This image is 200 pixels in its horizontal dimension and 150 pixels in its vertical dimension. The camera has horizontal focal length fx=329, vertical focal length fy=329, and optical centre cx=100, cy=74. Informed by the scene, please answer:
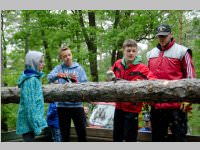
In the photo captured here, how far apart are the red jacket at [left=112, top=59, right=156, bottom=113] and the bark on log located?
0.25 metres

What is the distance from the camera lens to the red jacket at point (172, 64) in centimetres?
406

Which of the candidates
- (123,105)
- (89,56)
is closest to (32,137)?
(123,105)

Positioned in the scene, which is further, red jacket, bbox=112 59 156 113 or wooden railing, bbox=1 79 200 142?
red jacket, bbox=112 59 156 113

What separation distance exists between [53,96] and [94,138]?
1.55m

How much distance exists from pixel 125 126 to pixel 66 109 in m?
0.99

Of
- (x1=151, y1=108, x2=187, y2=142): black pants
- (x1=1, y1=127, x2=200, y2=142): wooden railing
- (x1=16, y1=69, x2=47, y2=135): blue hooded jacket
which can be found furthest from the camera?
(x1=1, y1=127, x2=200, y2=142): wooden railing

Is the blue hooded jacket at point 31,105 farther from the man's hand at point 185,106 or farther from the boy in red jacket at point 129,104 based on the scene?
the man's hand at point 185,106

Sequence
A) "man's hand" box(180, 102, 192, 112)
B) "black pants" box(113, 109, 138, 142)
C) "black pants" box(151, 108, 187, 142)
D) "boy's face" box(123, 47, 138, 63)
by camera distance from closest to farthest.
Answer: "man's hand" box(180, 102, 192, 112)
"black pants" box(151, 108, 187, 142)
"black pants" box(113, 109, 138, 142)
"boy's face" box(123, 47, 138, 63)

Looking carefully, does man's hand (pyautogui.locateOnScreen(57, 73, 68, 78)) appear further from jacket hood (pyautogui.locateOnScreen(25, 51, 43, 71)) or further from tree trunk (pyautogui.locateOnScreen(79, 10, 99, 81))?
tree trunk (pyautogui.locateOnScreen(79, 10, 99, 81))

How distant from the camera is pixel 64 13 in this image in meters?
10.6

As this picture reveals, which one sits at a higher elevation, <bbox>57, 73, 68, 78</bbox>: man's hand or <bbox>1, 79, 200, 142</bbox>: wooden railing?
<bbox>57, 73, 68, 78</bbox>: man's hand

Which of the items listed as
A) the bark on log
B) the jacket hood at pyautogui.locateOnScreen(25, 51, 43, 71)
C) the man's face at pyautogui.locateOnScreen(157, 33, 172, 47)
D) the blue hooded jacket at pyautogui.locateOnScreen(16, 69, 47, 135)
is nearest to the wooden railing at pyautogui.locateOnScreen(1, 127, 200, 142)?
the bark on log

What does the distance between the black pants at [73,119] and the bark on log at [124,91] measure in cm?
43

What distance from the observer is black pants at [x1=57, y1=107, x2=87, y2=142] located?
472 centimetres
